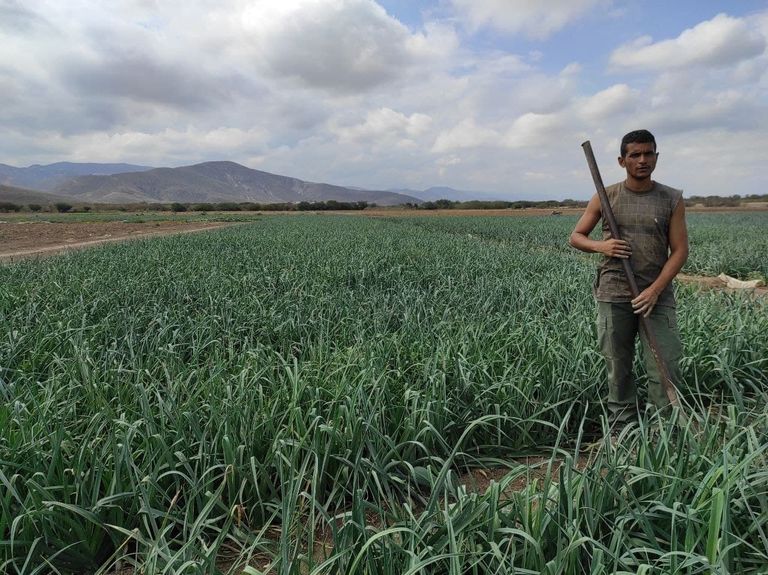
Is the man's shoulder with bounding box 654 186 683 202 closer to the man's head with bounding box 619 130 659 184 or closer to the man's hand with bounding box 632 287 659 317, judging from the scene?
the man's head with bounding box 619 130 659 184

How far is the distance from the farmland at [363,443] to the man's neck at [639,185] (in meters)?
1.24

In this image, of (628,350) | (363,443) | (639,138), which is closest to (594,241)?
(639,138)

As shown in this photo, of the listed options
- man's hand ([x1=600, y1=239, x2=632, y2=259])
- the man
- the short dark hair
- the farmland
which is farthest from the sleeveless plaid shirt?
the farmland

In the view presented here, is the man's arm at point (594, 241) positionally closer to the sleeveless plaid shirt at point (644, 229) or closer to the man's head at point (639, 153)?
the sleeveless plaid shirt at point (644, 229)

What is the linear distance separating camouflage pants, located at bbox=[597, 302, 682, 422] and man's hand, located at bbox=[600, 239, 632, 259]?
39 centimetres

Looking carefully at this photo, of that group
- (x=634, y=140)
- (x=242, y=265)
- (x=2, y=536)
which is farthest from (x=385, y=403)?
(x=242, y=265)

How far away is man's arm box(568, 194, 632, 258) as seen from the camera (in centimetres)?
284

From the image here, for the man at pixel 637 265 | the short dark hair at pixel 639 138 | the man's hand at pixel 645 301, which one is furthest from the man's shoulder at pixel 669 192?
the man's hand at pixel 645 301

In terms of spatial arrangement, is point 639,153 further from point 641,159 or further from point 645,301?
point 645,301

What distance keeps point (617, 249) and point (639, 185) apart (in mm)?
433

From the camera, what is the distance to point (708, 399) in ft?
11.8

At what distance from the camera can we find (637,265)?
2922 millimetres

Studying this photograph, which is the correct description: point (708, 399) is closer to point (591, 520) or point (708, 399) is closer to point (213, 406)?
point (591, 520)

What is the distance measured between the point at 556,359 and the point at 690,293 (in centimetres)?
440
